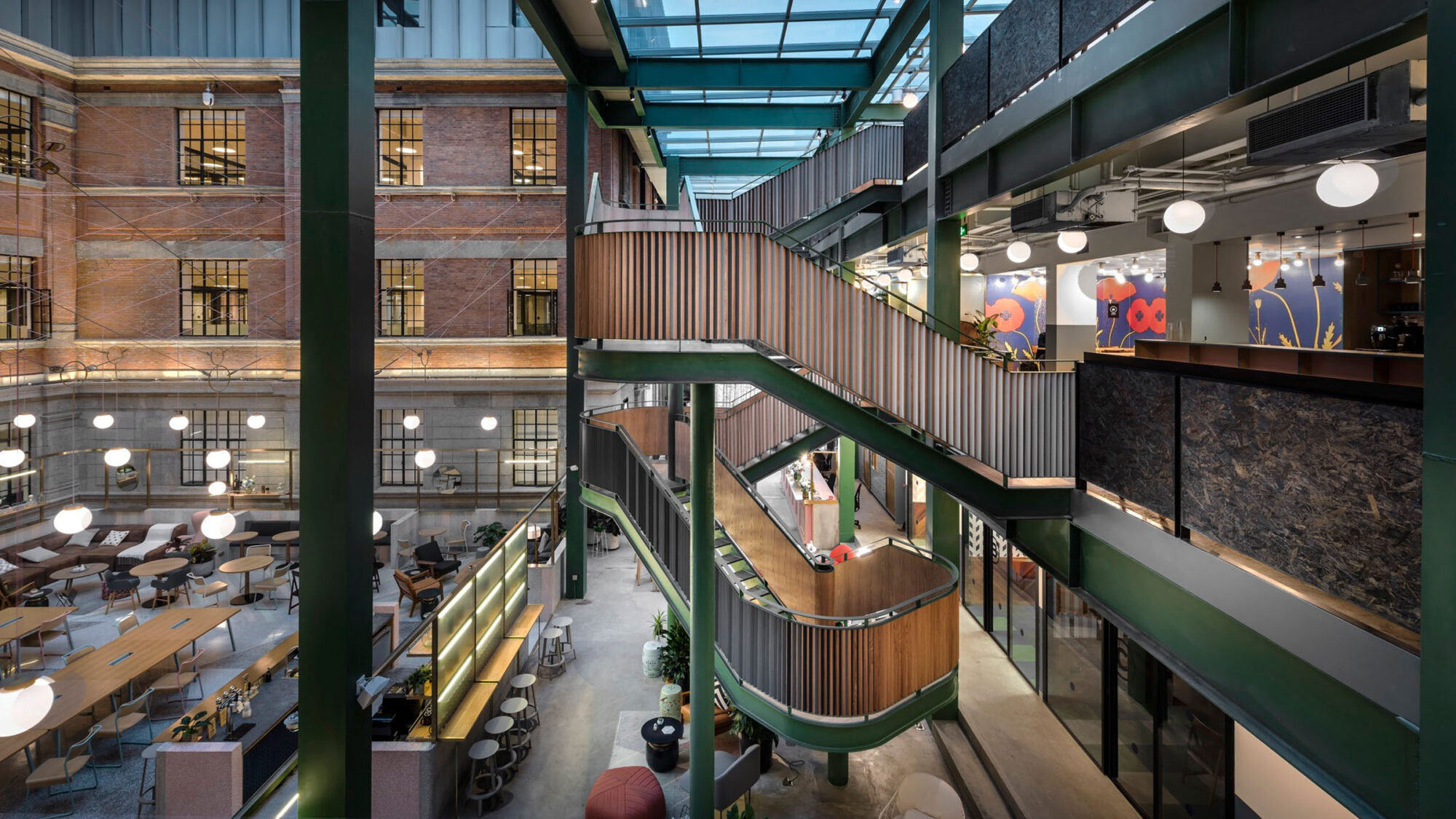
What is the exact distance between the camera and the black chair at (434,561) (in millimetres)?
16531

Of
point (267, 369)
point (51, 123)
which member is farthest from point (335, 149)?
point (51, 123)

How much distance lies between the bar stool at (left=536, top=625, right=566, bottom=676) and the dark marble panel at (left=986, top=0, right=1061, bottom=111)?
36.5 ft

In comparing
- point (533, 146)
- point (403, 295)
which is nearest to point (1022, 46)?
point (533, 146)

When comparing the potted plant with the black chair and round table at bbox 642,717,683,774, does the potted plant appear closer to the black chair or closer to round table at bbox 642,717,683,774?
round table at bbox 642,717,683,774

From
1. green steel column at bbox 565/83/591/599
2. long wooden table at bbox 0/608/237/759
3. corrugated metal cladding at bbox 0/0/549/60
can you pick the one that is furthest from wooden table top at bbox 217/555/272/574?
corrugated metal cladding at bbox 0/0/549/60

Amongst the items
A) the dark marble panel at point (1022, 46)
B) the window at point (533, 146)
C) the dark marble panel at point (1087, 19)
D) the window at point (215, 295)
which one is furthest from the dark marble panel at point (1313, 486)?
the window at point (215, 295)

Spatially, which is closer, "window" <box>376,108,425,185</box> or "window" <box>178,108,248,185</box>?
"window" <box>178,108,248,185</box>

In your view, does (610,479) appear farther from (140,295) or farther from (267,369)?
(140,295)

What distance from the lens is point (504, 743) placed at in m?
10.3

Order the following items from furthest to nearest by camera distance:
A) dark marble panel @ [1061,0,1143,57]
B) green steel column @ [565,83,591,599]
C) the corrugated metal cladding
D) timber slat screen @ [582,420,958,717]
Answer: the corrugated metal cladding → green steel column @ [565,83,591,599] → timber slat screen @ [582,420,958,717] → dark marble panel @ [1061,0,1143,57]

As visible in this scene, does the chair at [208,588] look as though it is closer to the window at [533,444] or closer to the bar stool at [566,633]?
the bar stool at [566,633]

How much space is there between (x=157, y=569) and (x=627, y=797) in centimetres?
1255

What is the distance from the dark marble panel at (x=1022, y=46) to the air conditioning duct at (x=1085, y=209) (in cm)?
130

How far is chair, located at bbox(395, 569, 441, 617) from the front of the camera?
14734 mm
